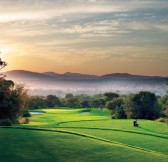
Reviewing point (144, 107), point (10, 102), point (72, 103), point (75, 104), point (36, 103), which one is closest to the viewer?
point (10, 102)

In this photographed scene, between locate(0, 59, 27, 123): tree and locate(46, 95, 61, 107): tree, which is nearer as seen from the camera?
locate(0, 59, 27, 123): tree

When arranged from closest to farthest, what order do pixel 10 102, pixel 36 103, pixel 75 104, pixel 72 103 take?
pixel 10 102 < pixel 36 103 < pixel 75 104 < pixel 72 103

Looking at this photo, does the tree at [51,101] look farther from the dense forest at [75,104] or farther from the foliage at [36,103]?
the foliage at [36,103]

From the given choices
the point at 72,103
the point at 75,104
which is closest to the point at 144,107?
the point at 75,104

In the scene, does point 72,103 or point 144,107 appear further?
point 72,103

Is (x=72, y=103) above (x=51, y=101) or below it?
below

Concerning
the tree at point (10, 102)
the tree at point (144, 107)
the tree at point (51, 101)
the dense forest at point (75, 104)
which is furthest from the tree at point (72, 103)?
the tree at point (10, 102)

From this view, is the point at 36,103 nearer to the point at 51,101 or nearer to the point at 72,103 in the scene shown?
the point at 51,101

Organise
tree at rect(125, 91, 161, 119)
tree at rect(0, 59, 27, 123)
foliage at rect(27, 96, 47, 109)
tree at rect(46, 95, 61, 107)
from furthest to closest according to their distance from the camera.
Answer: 1. tree at rect(46, 95, 61, 107)
2. foliage at rect(27, 96, 47, 109)
3. tree at rect(125, 91, 161, 119)
4. tree at rect(0, 59, 27, 123)

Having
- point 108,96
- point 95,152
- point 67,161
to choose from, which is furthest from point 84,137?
point 108,96

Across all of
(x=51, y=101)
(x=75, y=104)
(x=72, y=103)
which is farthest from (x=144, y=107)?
(x=72, y=103)

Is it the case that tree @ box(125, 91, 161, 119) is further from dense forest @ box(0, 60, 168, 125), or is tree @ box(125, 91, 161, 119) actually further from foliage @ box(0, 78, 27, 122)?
foliage @ box(0, 78, 27, 122)

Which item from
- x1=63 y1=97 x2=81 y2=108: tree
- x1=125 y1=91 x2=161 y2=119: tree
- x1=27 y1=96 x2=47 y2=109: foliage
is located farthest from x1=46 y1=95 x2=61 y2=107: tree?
x1=125 y1=91 x2=161 y2=119: tree

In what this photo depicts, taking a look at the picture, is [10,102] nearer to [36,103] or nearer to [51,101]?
[36,103]
